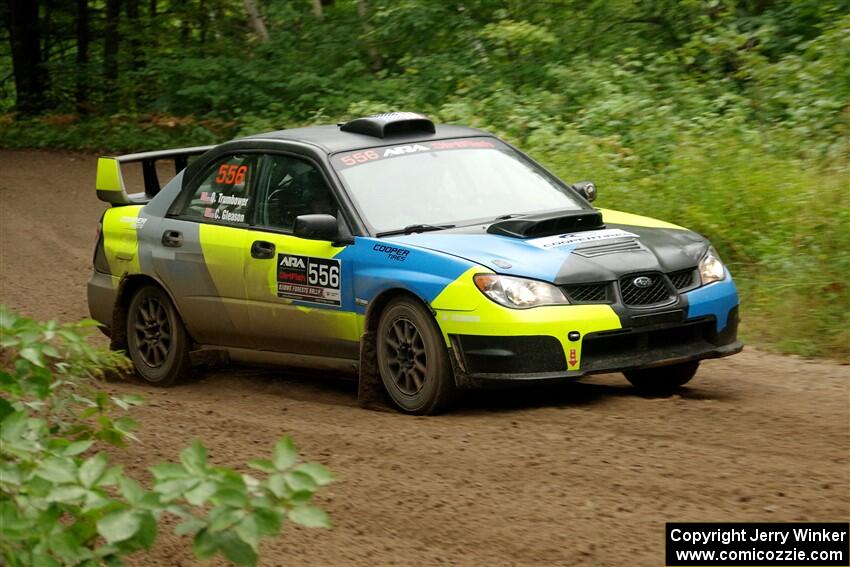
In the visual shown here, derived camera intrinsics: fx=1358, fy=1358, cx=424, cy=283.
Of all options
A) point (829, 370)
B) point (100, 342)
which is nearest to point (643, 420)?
point (829, 370)

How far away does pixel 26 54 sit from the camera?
2920 cm

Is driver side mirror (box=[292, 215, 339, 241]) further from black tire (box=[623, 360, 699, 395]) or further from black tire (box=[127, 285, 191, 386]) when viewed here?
black tire (box=[623, 360, 699, 395])

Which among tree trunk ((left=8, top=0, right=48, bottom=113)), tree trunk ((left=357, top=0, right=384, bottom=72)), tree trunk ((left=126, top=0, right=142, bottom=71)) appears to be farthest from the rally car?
tree trunk ((left=8, top=0, right=48, bottom=113))

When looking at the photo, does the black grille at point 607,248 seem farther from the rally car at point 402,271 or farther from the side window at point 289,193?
the side window at point 289,193

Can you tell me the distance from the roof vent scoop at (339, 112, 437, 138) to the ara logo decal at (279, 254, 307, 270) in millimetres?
998

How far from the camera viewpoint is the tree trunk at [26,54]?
2862cm

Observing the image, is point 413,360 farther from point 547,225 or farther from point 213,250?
point 213,250

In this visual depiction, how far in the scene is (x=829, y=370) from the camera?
8258 mm

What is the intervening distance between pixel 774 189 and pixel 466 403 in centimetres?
443

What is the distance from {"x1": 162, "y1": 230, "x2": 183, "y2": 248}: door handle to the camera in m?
8.84

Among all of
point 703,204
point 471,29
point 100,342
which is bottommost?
point 100,342

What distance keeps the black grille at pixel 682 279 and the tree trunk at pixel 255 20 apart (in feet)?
56.3

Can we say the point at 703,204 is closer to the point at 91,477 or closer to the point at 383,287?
the point at 383,287

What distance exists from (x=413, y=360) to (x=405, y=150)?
62.1 inches
